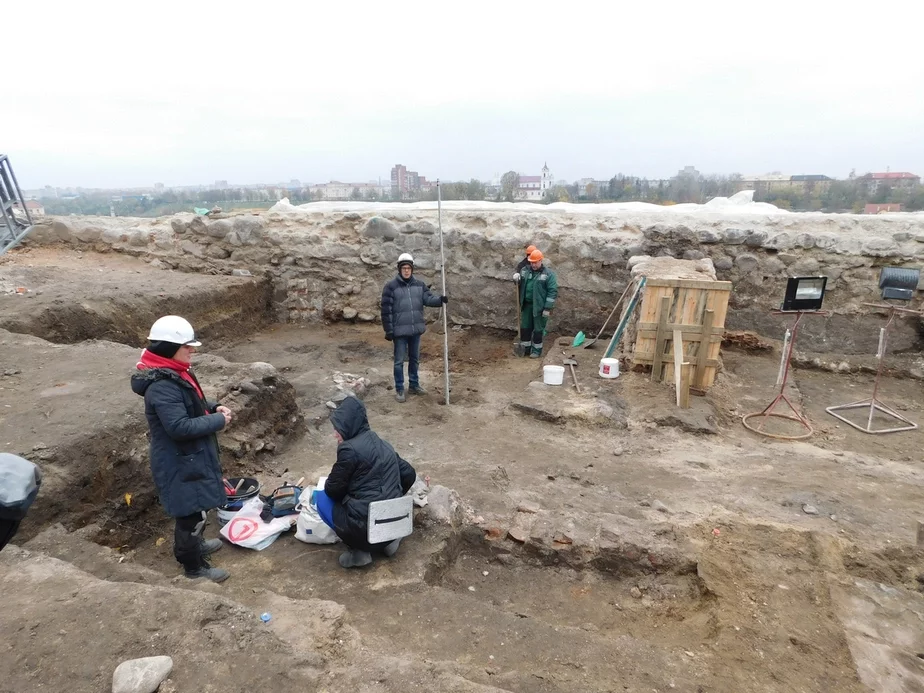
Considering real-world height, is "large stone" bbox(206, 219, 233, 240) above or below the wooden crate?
above

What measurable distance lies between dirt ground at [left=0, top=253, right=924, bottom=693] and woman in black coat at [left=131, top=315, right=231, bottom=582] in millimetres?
510

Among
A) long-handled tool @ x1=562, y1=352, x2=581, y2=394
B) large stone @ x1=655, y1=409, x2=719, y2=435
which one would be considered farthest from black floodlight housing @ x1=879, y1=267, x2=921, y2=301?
long-handled tool @ x1=562, y1=352, x2=581, y2=394

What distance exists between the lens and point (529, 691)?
2.96 metres

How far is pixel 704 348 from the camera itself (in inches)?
275

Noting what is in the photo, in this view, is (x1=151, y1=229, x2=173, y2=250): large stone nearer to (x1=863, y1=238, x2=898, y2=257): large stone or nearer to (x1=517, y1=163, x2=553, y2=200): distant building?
(x1=517, y1=163, x2=553, y2=200): distant building

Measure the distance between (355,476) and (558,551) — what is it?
1.72 metres

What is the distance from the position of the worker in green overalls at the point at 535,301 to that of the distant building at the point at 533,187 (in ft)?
13.7

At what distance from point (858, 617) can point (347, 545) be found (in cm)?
342

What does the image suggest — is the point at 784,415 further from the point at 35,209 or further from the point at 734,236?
the point at 35,209

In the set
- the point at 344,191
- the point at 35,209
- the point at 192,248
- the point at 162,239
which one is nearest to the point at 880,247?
the point at 344,191

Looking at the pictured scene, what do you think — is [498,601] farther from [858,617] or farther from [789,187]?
[789,187]

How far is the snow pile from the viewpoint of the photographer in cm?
1029

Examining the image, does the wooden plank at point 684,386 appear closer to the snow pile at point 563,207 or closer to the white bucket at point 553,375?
the white bucket at point 553,375

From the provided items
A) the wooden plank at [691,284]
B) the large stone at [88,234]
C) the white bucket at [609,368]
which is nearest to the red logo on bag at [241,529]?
the white bucket at [609,368]
